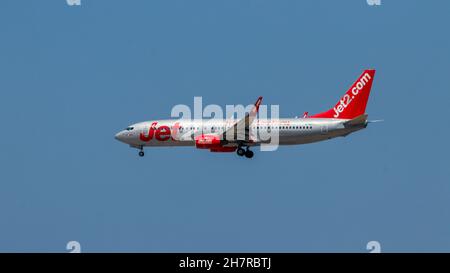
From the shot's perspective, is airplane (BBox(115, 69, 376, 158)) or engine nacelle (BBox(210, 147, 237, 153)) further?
engine nacelle (BBox(210, 147, 237, 153))

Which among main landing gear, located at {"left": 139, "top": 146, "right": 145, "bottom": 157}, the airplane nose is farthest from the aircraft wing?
the airplane nose

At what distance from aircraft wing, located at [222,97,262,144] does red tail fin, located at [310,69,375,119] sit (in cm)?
814

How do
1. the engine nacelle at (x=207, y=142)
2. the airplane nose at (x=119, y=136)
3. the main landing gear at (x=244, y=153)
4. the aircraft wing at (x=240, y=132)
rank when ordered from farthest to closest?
the airplane nose at (x=119, y=136) < the main landing gear at (x=244, y=153) < the engine nacelle at (x=207, y=142) < the aircraft wing at (x=240, y=132)

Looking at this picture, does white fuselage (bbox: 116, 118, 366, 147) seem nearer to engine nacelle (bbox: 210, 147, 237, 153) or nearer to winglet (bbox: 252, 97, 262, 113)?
engine nacelle (bbox: 210, 147, 237, 153)

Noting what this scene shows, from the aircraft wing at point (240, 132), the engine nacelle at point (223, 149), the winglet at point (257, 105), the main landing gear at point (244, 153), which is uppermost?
the winglet at point (257, 105)

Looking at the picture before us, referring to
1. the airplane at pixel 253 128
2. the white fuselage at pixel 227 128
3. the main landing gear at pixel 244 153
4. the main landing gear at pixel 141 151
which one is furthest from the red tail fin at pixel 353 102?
the main landing gear at pixel 141 151

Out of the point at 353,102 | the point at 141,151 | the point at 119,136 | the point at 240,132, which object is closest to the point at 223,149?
the point at 240,132

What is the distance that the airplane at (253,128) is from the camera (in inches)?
3703

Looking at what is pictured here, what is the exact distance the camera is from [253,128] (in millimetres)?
95250

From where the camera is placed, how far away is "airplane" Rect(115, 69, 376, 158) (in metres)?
94.1

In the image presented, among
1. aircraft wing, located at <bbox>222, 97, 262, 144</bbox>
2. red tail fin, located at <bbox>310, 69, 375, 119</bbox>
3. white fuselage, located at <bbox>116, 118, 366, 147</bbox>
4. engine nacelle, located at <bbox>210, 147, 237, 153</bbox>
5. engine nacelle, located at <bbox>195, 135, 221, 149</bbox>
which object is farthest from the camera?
red tail fin, located at <bbox>310, 69, 375, 119</bbox>

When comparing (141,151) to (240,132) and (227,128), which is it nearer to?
(227,128)

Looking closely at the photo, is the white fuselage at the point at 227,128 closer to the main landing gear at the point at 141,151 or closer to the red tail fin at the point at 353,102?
the main landing gear at the point at 141,151
